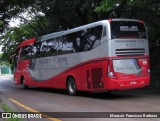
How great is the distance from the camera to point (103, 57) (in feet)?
56.9


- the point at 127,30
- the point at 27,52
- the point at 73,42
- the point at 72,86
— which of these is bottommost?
the point at 72,86

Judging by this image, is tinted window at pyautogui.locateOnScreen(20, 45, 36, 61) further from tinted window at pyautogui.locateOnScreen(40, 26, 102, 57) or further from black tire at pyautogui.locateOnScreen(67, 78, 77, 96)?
black tire at pyautogui.locateOnScreen(67, 78, 77, 96)

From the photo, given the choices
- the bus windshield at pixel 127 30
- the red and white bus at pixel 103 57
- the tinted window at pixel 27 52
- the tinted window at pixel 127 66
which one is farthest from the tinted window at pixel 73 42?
the tinted window at pixel 27 52

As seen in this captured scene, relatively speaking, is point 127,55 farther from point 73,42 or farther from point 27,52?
point 27,52

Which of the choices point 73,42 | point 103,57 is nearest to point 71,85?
point 73,42

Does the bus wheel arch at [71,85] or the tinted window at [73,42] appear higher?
the tinted window at [73,42]

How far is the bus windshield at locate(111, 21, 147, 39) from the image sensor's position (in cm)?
1734

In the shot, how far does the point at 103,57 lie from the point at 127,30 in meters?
1.71

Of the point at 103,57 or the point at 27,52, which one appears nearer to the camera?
the point at 103,57

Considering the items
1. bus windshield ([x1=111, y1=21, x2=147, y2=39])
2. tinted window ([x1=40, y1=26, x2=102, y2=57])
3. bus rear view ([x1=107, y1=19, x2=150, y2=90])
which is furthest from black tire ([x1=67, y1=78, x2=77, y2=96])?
bus windshield ([x1=111, y1=21, x2=147, y2=39])

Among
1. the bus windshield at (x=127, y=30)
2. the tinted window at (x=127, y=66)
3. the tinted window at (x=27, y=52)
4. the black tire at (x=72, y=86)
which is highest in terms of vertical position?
the bus windshield at (x=127, y=30)

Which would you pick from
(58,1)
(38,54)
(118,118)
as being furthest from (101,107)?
(58,1)

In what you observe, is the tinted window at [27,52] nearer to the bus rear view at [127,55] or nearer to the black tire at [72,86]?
the black tire at [72,86]

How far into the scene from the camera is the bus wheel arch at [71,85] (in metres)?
20.0
